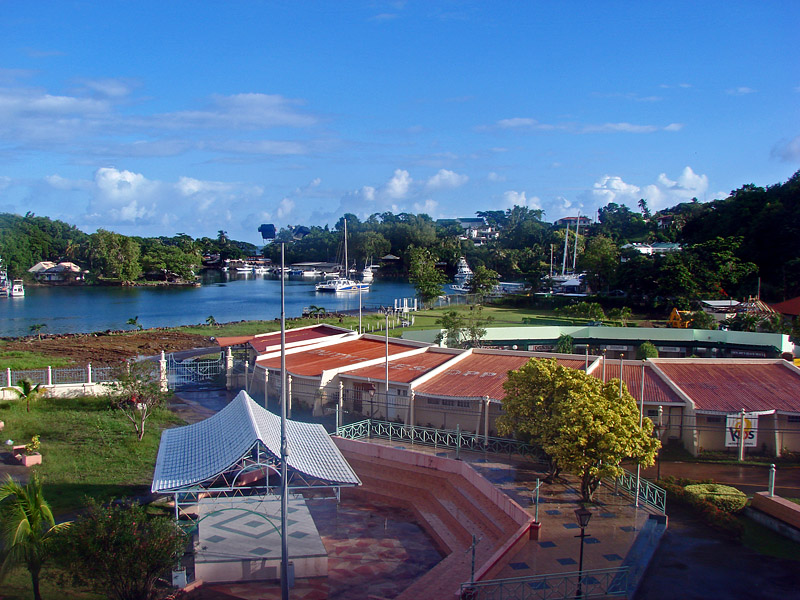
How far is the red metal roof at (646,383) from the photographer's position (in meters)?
19.9

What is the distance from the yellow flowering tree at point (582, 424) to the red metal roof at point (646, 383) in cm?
519

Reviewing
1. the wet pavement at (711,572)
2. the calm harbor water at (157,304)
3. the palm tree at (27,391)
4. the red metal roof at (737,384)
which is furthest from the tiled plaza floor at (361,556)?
the calm harbor water at (157,304)

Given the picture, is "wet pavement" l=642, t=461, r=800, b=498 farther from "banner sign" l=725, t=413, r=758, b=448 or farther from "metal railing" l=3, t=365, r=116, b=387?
"metal railing" l=3, t=365, r=116, b=387

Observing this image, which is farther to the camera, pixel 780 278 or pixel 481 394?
pixel 780 278

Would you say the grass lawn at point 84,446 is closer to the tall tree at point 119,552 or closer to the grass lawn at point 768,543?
the tall tree at point 119,552

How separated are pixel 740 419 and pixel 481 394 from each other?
24.8 ft

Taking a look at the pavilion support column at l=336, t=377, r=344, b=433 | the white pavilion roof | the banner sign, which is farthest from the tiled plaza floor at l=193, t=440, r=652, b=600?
the banner sign

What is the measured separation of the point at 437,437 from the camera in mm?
18828

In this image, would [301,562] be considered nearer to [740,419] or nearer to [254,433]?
[254,433]

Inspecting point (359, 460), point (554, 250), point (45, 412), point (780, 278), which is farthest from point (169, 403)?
point (554, 250)

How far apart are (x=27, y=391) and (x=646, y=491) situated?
20.1 m

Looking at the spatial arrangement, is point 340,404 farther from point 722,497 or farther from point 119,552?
point 119,552

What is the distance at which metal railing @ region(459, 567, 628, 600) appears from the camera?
1036 centimetres

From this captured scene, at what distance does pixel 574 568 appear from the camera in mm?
11492
